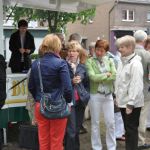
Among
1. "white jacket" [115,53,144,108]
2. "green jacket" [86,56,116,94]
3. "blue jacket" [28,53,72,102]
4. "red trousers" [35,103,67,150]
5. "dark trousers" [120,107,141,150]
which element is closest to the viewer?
"blue jacket" [28,53,72,102]

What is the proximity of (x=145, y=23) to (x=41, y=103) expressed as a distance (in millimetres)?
45195

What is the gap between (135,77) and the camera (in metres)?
5.29

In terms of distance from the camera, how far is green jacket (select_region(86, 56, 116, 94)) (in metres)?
5.77

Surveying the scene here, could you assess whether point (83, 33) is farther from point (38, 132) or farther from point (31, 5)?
point (38, 132)

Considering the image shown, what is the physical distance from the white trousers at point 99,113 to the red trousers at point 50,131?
41.2 inches

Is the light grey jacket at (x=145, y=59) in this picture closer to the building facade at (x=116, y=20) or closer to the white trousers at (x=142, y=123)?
the white trousers at (x=142, y=123)

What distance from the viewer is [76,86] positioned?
5574 mm

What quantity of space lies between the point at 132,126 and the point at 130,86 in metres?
0.57

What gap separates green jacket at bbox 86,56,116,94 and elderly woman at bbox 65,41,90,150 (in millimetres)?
130

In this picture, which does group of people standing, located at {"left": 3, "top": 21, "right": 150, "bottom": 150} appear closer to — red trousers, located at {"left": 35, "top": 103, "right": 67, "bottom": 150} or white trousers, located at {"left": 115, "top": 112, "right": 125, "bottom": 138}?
red trousers, located at {"left": 35, "top": 103, "right": 67, "bottom": 150}

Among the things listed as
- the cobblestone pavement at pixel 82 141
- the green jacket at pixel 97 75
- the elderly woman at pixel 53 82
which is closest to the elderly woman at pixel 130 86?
the green jacket at pixel 97 75

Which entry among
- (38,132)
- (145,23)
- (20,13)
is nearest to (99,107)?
(38,132)

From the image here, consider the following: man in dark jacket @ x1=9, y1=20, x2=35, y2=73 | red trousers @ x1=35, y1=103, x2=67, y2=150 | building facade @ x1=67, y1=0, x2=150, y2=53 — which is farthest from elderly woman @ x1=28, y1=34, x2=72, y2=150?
building facade @ x1=67, y1=0, x2=150, y2=53

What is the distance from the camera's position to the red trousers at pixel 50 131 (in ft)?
16.2
